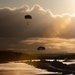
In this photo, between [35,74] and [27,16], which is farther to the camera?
[27,16]

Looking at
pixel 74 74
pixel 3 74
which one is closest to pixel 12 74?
pixel 3 74

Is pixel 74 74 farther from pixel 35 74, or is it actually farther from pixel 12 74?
pixel 12 74

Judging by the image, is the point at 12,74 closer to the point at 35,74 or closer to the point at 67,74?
the point at 35,74

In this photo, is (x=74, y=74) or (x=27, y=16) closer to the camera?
(x=74, y=74)

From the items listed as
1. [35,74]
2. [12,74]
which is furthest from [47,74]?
[12,74]

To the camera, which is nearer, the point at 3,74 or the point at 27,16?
the point at 3,74

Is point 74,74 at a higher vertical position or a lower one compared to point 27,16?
lower

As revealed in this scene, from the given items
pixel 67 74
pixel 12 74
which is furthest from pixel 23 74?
pixel 67 74

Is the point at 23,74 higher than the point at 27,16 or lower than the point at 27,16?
lower

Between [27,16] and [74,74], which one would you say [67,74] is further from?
[27,16]
